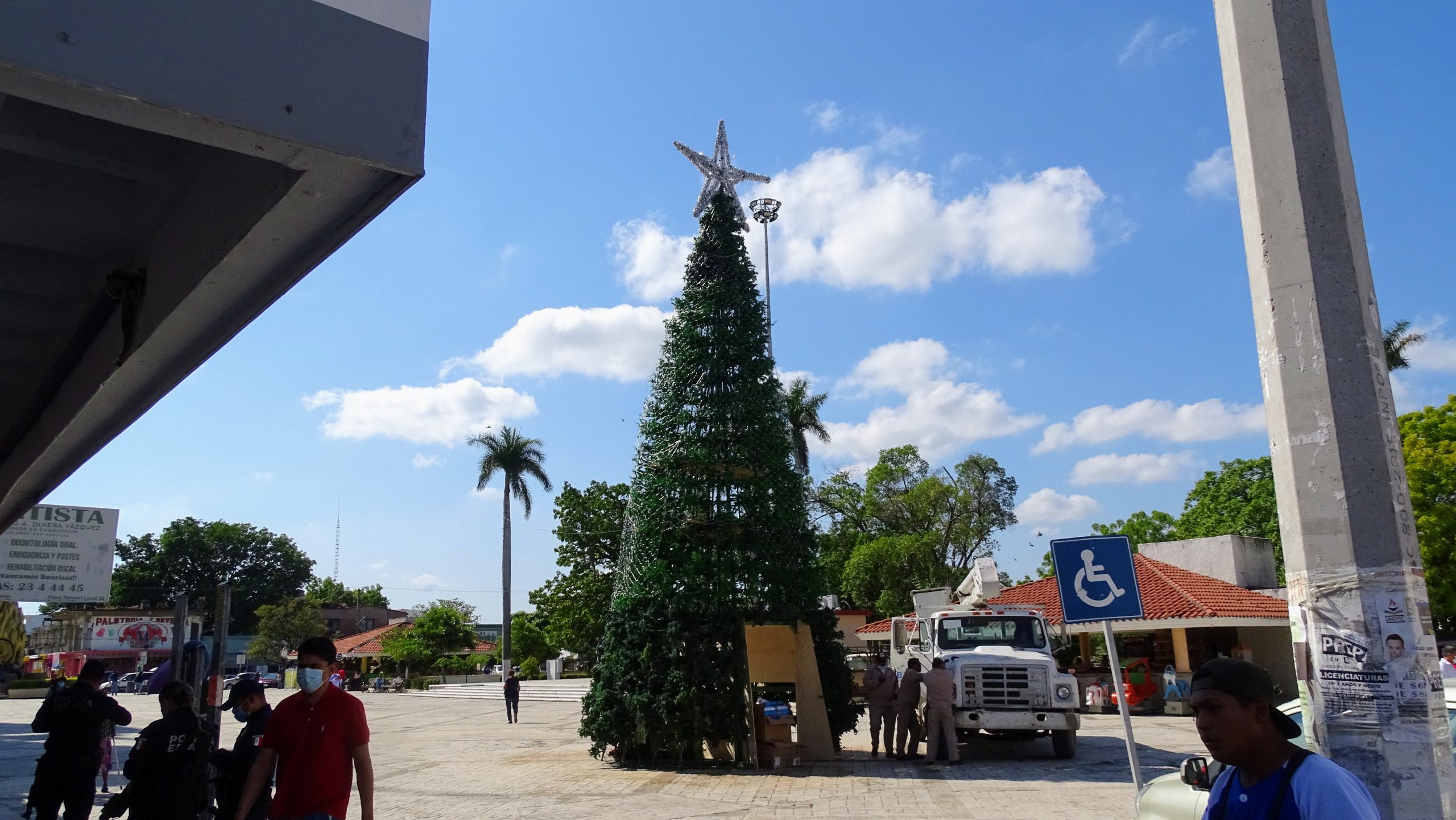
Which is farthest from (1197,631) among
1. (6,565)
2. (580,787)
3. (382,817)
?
(6,565)

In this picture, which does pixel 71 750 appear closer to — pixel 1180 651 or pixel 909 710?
pixel 909 710

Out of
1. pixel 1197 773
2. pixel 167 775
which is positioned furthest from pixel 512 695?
pixel 1197 773

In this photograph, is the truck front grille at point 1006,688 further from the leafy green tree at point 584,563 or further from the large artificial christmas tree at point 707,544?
the leafy green tree at point 584,563

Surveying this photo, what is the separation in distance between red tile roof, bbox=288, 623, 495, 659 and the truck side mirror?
6228 centimetres

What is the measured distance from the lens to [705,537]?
1472 centimetres

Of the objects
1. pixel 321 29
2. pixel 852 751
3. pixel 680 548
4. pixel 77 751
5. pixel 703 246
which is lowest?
pixel 852 751

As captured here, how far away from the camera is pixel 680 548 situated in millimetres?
14664

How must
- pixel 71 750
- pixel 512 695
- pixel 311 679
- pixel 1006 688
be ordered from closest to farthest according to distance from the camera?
pixel 311 679, pixel 71 750, pixel 1006 688, pixel 512 695

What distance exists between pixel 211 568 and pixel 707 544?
285 feet

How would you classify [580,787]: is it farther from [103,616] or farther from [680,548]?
[103,616]

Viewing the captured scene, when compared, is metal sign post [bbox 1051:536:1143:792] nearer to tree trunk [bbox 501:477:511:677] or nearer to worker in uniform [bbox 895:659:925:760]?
worker in uniform [bbox 895:659:925:760]

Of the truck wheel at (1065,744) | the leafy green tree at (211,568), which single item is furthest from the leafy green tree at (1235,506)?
the leafy green tree at (211,568)

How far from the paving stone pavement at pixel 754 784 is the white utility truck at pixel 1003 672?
2.02ft

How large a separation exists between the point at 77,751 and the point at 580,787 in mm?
6685
